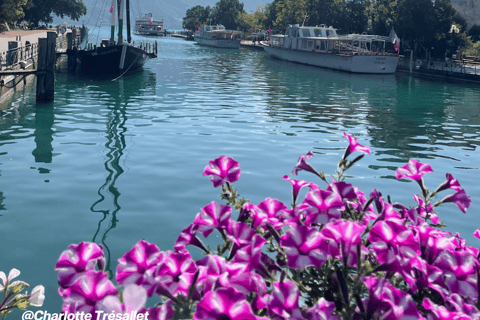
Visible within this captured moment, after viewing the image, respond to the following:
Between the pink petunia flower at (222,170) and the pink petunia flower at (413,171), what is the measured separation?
0.87 metres

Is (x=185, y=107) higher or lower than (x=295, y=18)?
lower

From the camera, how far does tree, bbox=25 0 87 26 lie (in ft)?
255

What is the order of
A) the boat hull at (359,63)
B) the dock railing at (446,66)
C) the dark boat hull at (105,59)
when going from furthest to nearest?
the boat hull at (359,63) < the dock railing at (446,66) < the dark boat hull at (105,59)

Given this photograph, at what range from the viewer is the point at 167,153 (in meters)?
12.4

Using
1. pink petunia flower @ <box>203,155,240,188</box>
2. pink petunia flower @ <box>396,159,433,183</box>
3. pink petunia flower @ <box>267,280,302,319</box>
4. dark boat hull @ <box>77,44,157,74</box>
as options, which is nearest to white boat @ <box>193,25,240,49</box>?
dark boat hull @ <box>77,44,157,74</box>

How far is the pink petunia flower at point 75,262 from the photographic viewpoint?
70.1 inches

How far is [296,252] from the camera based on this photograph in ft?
6.17

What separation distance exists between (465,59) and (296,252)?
1947 inches

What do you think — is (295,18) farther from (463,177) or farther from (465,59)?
(463,177)

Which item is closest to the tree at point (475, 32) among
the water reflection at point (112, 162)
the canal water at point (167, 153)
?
the canal water at point (167, 153)

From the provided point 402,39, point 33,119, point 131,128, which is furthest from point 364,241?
point 402,39

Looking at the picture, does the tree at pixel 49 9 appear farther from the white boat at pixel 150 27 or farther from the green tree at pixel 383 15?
the white boat at pixel 150 27

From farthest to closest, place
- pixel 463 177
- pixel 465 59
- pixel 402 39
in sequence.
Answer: pixel 402 39 → pixel 465 59 → pixel 463 177

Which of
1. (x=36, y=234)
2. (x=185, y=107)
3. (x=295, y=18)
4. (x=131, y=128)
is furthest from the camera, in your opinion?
(x=295, y=18)
